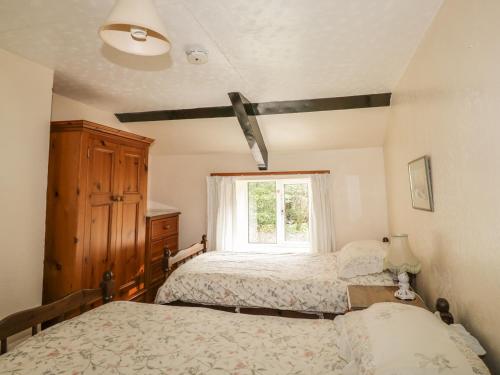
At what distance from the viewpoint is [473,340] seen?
1278mm

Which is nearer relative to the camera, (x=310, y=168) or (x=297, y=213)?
(x=310, y=168)

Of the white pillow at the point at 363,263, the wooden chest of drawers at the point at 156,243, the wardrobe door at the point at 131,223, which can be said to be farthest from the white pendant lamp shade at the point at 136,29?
the wooden chest of drawers at the point at 156,243

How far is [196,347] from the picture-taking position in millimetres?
1393

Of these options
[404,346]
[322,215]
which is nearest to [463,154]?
[404,346]

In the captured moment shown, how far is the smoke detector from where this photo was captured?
1.96 meters

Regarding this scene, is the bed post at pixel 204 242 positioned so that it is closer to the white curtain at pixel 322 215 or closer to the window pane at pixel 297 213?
the window pane at pixel 297 213

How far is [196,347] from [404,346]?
937mm

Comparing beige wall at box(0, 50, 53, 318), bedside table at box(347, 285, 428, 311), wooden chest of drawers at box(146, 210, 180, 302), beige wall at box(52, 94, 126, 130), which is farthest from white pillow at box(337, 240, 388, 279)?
beige wall at box(52, 94, 126, 130)

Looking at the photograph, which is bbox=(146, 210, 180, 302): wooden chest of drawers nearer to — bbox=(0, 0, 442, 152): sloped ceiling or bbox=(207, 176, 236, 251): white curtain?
bbox=(207, 176, 236, 251): white curtain

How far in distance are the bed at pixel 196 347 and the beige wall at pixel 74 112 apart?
2.04 metres

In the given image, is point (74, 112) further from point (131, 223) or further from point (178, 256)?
point (178, 256)

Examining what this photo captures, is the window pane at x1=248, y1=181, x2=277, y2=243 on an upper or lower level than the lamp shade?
upper

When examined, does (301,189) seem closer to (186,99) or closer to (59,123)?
(186,99)

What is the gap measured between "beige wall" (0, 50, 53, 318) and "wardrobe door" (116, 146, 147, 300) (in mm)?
658
